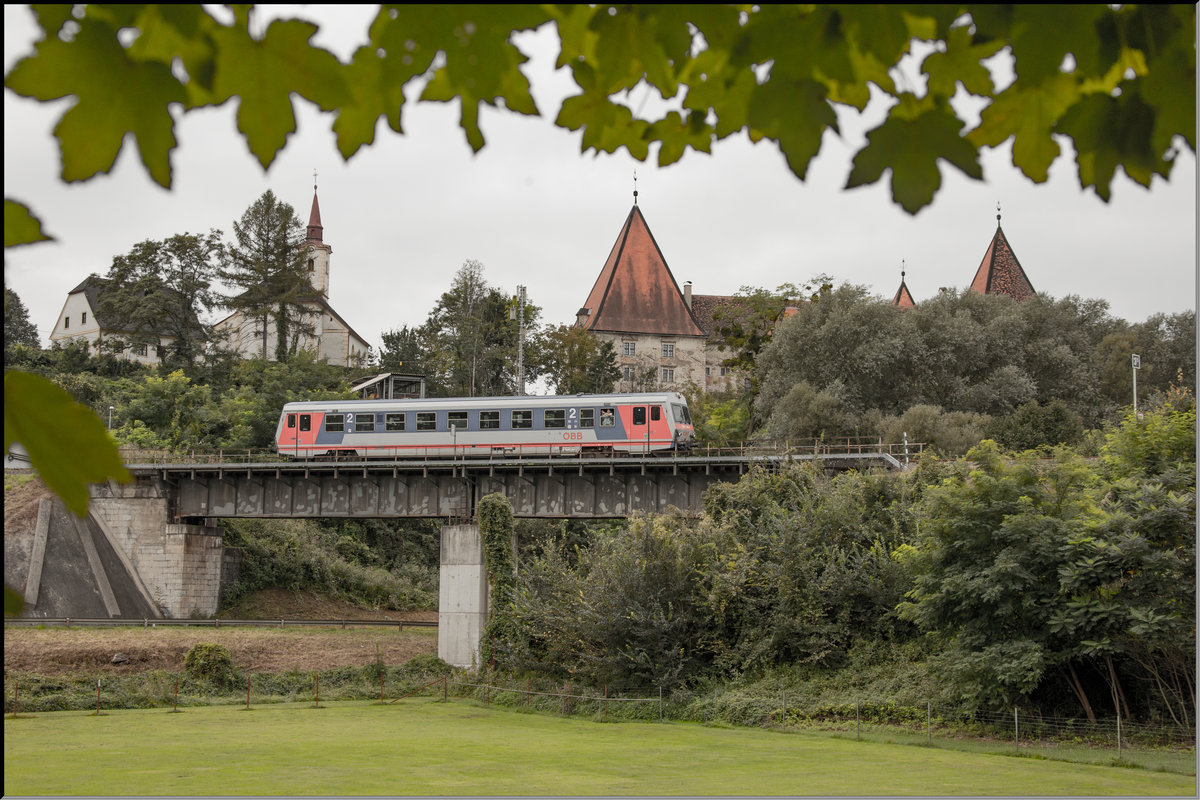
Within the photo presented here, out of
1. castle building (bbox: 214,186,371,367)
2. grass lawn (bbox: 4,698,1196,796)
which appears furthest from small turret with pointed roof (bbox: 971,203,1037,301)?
grass lawn (bbox: 4,698,1196,796)

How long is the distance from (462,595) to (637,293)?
5607 centimetres

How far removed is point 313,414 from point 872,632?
25.6 metres

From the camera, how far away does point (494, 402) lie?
42469mm

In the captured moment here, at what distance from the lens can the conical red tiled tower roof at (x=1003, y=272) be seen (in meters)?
72.5

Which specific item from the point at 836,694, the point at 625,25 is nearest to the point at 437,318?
the point at 836,694

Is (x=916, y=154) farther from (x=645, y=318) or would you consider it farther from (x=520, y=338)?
(x=645, y=318)

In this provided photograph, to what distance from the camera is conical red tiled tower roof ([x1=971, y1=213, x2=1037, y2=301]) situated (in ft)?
238

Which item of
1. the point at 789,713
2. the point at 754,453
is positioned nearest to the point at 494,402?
the point at 754,453

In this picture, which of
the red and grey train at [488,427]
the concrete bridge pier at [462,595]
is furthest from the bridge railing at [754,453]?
the concrete bridge pier at [462,595]

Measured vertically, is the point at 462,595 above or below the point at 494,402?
below

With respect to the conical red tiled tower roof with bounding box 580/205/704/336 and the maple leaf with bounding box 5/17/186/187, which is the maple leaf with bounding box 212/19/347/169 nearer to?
the maple leaf with bounding box 5/17/186/187

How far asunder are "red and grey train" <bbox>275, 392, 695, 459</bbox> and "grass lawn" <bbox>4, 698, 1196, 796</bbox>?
15145 mm

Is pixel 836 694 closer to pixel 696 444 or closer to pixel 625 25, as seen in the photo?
pixel 696 444

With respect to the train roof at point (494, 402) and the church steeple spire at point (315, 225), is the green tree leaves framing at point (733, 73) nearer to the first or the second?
the train roof at point (494, 402)
